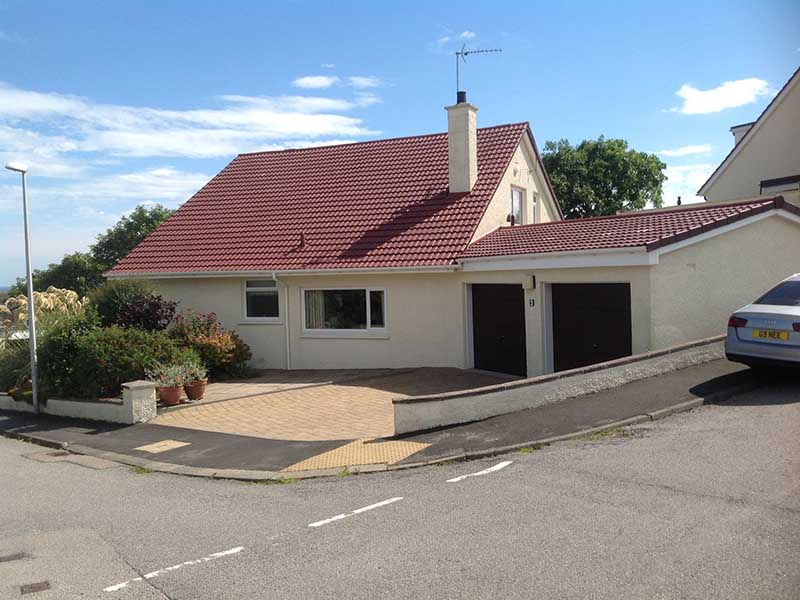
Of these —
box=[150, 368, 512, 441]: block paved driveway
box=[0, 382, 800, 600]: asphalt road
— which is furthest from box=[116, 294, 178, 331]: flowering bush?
box=[0, 382, 800, 600]: asphalt road

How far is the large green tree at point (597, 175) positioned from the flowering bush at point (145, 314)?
92.5 feet

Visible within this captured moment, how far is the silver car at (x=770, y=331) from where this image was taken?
31.5 feet

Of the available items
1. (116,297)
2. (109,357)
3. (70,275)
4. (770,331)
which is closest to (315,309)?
(116,297)

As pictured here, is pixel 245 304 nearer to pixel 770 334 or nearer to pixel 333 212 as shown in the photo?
pixel 333 212

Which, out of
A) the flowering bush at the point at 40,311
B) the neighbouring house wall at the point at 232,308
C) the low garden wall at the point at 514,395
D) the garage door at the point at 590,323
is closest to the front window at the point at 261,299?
the neighbouring house wall at the point at 232,308

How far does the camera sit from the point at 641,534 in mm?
5246

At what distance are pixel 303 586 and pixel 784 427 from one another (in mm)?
5997

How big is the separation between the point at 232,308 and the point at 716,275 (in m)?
11.6

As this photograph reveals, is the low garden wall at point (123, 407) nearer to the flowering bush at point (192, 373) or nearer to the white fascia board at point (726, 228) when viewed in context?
the flowering bush at point (192, 373)

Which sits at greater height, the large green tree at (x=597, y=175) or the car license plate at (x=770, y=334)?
the large green tree at (x=597, y=175)

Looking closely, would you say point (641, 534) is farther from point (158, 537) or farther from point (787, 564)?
point (158, 537)

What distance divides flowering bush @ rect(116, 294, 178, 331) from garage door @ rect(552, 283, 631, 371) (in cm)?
923

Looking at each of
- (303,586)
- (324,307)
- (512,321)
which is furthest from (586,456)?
(324,307)

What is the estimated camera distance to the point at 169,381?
13.2 metres
